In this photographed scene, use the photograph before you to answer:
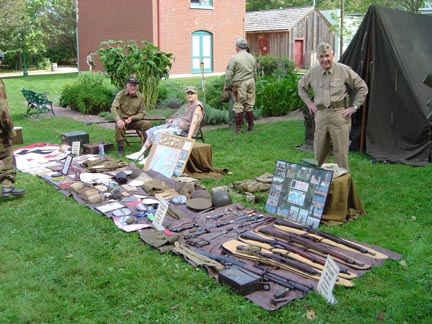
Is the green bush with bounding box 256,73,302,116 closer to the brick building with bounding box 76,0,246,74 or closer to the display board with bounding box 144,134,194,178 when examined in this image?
the display board with bounding box 144,134,194,178

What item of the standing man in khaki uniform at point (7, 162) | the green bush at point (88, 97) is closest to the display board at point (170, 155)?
the standing man in khaki uniform at point (7, 162)

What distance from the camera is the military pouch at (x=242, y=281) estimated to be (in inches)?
151

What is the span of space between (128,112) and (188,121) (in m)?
1.60

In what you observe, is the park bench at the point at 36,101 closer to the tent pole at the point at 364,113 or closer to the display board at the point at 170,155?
the display board at the point at 170,155

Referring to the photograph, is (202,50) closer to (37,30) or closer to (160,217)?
(37,30)

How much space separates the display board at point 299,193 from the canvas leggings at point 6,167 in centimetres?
334

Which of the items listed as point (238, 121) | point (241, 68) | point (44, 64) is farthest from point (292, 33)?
point (238, 121)

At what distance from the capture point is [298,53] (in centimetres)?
3338

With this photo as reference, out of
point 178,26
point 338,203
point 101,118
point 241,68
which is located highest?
point 178,26

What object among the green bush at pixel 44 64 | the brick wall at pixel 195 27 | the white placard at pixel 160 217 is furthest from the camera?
the green bush at pixel 44 64

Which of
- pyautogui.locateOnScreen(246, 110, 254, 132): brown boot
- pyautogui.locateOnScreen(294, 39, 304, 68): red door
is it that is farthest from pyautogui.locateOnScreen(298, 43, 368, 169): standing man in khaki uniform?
pyautogui.locateOnScreen(294, 39, 304, 68): red door

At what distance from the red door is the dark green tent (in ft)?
81.8

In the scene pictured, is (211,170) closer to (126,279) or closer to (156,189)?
(156,189)

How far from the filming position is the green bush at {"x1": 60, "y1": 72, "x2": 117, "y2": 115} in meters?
13.9
